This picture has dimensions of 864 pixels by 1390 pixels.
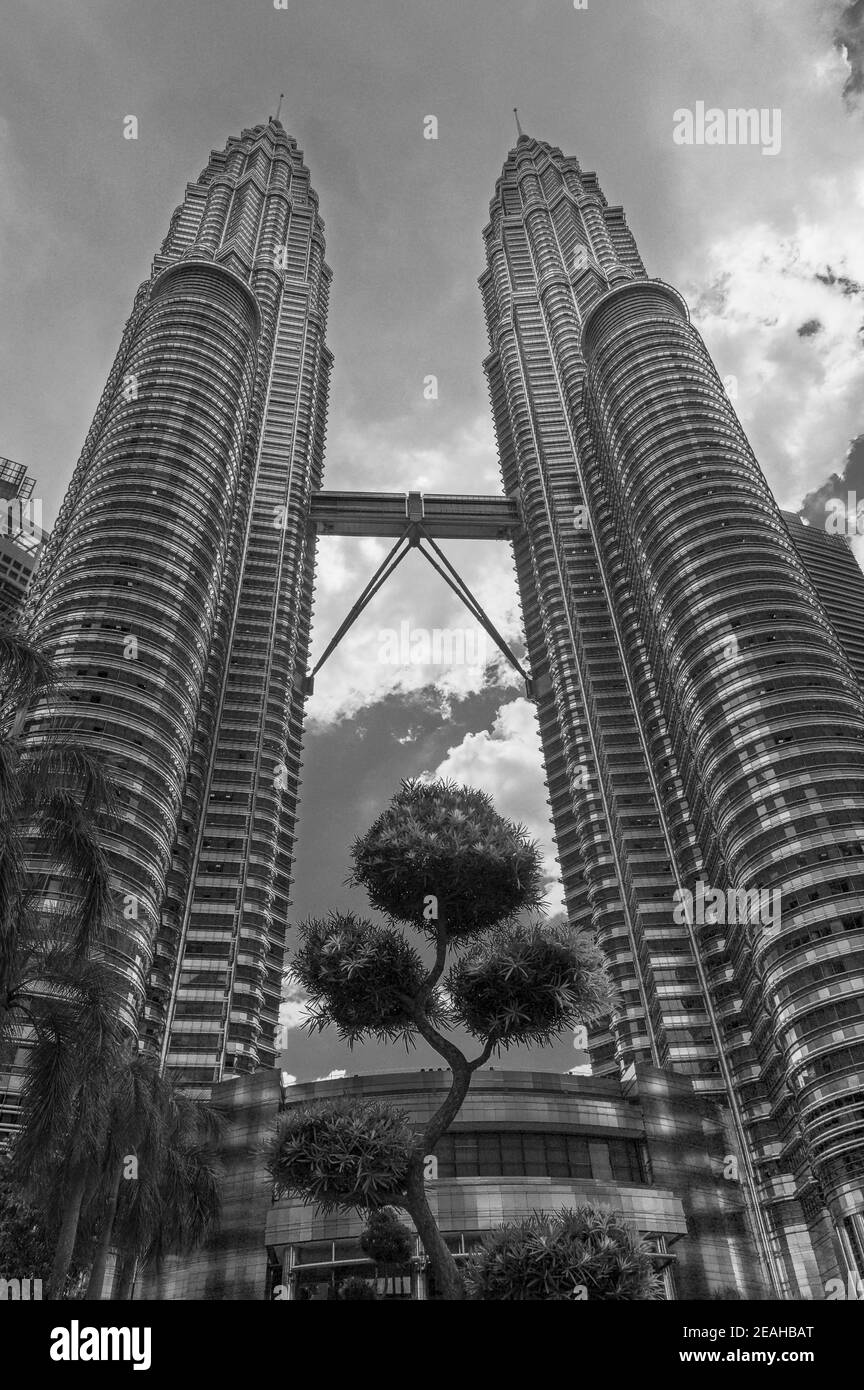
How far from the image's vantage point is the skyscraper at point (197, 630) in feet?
319

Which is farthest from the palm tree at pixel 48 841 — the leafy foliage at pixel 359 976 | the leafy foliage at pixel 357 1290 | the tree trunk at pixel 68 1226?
the leafy foliage at pixel 357 1290

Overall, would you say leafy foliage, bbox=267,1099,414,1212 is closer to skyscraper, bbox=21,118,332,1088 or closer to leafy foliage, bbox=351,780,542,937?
leafy foliage, bbox=351,780,542,937

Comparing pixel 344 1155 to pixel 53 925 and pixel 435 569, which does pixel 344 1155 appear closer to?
pixel 53 925

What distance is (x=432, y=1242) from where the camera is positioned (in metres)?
18.1

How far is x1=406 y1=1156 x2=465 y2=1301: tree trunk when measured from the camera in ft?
56.0

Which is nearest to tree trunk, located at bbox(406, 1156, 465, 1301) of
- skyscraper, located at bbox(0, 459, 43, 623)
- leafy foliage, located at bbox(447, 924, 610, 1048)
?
leafy foliage, located at bbox(447, 924, 610, 1048)

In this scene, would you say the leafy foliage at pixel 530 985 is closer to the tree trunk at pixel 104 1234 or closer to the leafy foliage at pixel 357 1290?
the tree trunk at pixel 104 1234

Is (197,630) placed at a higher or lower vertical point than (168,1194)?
higher

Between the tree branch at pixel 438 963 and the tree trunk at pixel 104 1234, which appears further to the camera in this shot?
the tree trunk at pixel 104 1234

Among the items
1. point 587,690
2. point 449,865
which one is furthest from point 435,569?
point 449,865

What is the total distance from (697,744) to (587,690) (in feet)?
110

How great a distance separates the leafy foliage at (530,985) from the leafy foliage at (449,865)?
4.23 feet

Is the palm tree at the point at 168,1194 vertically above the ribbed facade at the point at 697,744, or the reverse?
the ribbed facade at the point at 697,744

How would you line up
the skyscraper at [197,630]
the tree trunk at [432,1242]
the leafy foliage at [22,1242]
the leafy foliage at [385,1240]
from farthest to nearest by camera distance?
the skyscraper at [197,630] → the leafy foliage at [22,1242] → the leafy foliage at [385,1240] → the tree trunk at [432,1242]
